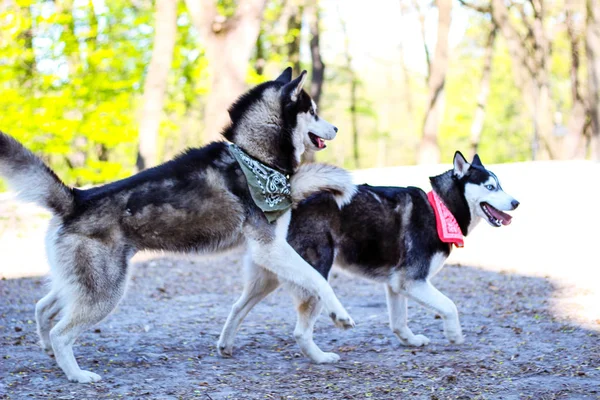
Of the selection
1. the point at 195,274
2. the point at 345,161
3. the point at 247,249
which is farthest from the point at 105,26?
the point at 345,161

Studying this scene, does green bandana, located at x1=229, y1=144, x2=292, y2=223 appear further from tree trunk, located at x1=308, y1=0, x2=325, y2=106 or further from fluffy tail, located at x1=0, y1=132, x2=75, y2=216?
tree trunk, located at x1=308, y1=0, x2=325, y2=106

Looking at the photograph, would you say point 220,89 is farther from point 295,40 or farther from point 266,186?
point 295,40

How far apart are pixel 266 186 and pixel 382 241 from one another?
119 cm

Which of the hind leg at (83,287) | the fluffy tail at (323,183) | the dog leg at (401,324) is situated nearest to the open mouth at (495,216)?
the dog leg at (401,324)

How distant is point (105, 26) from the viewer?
19469 millimetres

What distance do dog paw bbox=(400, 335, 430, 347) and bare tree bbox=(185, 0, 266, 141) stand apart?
7.75 metres

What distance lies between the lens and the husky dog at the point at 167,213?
4398mm

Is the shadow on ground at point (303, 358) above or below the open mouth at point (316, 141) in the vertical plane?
below

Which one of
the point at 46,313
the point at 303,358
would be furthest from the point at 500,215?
the point at 46,313

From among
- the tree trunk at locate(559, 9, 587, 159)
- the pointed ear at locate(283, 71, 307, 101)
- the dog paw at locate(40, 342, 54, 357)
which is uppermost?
the pointed ear at locate(283, 71, 307, 101)

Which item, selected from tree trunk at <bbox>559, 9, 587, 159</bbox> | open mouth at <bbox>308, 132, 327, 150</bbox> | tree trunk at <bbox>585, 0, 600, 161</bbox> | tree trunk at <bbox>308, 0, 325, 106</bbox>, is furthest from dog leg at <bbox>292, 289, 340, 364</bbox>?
tree trunk at <bbox>308, 0, 325, 106</bbox>

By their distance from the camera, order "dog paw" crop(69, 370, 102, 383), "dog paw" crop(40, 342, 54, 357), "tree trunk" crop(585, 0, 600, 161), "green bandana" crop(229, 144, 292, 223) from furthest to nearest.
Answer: "tree trunk" crop(585, 0, 600, 161), "dog paw" crop(40, 342, 54, 357), "green bandana" crop(229, 144, 292, 223), "dog paw" crop(69, 370, 102, 383)

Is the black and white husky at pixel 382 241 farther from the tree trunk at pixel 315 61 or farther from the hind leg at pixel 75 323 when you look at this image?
the tree trunk at pixel 315 61

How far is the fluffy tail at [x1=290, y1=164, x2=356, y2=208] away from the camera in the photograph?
202 inches
